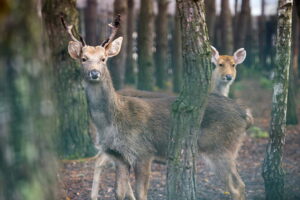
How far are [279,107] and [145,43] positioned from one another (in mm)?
8816

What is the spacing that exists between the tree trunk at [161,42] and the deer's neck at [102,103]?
10482mm

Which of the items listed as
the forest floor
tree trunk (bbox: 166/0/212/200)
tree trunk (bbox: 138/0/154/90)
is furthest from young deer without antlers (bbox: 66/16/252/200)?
tree trunk (bbox: 138/0/154/90)

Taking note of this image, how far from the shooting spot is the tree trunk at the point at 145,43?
50.9 feet

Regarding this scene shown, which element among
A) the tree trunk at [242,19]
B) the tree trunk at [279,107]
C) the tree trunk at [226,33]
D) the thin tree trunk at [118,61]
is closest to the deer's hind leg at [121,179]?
the tree trunk at [279,107]

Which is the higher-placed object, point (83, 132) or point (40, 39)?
point (40, 39)

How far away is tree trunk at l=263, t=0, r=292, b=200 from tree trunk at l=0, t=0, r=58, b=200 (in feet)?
15.3

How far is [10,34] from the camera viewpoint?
114 inches

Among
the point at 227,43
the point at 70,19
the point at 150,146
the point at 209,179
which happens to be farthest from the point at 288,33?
the point at 227,43

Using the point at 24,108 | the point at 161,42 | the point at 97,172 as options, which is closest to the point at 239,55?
the point at 97,172

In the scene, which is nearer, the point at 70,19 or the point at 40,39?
the point at 40,39

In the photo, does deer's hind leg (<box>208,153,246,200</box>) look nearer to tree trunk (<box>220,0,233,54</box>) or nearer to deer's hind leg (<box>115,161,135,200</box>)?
deer's hind leg (<box>115,161,135,200</box>)

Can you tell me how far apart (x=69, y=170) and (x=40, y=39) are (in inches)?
260

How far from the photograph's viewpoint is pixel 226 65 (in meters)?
10.7

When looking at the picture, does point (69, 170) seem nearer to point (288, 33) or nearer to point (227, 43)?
point (288, 33)
